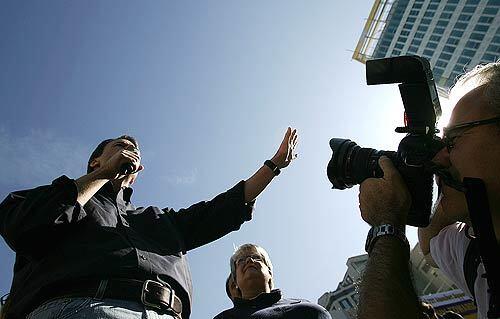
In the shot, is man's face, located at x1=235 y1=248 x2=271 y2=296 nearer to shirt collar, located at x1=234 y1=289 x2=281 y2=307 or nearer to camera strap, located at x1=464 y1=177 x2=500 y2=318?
shirt collar, located at x1=234 y1=289 x2=281 y2=307

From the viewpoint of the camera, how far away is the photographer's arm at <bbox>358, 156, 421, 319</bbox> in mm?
1341

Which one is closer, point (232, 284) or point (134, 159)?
point (134, 159)

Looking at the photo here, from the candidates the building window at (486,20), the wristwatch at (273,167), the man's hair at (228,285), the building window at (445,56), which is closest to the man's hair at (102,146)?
the wristwatch at (273,167)

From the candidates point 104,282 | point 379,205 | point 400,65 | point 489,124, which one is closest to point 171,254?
point 104,282

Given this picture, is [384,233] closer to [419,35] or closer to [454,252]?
[454,252]

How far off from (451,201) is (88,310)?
1.97 meters

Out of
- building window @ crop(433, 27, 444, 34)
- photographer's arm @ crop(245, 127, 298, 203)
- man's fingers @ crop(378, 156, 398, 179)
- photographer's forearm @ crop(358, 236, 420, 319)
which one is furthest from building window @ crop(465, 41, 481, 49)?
photographer's forearm @ crop(358, 236, 420, 319)

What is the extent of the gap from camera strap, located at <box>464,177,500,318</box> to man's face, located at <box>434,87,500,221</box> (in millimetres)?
112

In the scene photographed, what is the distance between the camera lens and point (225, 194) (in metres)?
3.06

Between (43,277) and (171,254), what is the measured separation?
766 millimetres

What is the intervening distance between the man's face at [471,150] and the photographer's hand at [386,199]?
0.24 meters

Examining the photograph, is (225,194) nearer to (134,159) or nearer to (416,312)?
(134,159)

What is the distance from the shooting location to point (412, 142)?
5.80 ft

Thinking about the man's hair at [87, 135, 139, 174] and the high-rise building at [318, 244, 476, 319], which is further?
the high-rise building at [318, 244, 476, 319]
